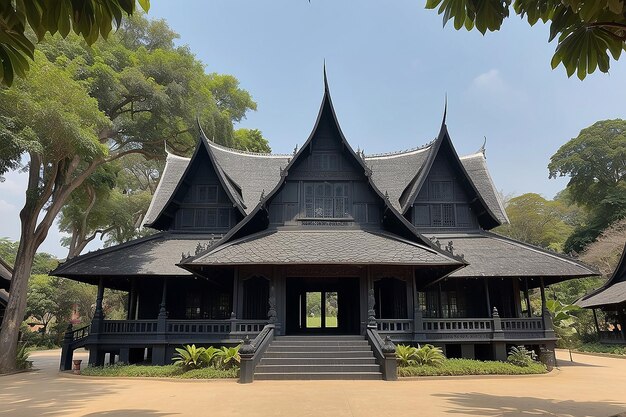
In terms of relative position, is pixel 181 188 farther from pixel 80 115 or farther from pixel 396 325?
pixel 396 325

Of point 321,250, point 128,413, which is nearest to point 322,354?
point 321,250

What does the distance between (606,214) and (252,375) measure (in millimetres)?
40707

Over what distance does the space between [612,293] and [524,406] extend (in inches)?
832

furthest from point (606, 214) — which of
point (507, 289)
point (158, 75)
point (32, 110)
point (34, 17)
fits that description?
point (34, 17)

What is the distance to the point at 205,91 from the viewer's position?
25.3m

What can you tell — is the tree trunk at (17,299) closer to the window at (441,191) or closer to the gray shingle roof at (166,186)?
the gray shingle roof at (166,186)

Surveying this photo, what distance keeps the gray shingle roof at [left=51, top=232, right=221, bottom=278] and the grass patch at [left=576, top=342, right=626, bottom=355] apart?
2164cm

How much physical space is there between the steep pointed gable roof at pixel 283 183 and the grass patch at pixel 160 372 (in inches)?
146

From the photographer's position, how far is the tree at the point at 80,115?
1416 centimetres

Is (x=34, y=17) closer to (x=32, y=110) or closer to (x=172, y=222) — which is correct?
(x=32, y=110)

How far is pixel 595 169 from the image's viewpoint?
1745 inches

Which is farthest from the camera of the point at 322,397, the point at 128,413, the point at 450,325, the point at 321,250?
the point at 450,325

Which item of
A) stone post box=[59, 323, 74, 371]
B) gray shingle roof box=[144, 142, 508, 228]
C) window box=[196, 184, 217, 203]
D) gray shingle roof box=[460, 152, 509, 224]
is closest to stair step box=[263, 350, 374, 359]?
gray shingle roof box=[144, 142, 508, 228]

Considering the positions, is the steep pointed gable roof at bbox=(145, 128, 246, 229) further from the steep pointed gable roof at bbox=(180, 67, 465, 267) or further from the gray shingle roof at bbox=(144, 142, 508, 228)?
the steep pointed gable roof at bbox=(180, 67, 465, 267)
